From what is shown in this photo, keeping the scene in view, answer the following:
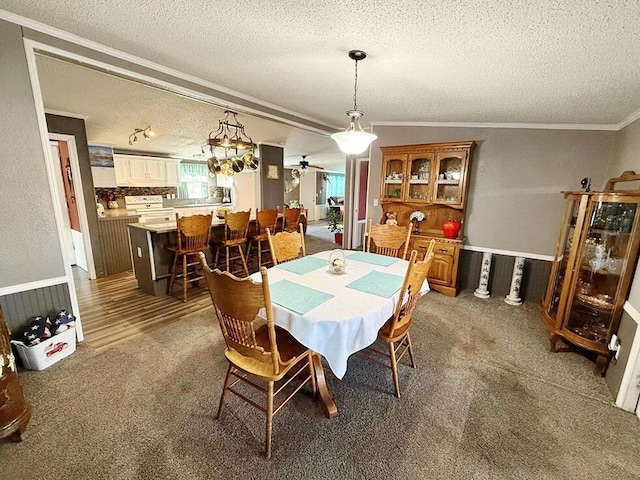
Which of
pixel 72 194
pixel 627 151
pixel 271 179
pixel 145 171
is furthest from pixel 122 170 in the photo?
pixel 627 151

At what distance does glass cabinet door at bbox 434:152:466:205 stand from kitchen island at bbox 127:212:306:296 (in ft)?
11.1

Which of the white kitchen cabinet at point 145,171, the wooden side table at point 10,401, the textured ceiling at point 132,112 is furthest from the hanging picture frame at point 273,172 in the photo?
the wooden side table at point 10,401

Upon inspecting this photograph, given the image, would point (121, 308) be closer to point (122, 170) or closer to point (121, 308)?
point (121, 308)

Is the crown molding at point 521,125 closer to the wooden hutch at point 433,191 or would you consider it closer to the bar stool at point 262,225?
the wooden hutch at point 433,191

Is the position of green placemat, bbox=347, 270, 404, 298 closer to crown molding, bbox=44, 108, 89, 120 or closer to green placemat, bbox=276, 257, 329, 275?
green placemat, bbox=276, 257, 329, 275

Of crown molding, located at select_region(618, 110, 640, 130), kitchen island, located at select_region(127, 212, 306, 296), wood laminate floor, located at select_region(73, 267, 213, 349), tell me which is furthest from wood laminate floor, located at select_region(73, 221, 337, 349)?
crown molding, located at select_region(618, 110, 640, 130)

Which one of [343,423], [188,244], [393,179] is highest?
[393,179]

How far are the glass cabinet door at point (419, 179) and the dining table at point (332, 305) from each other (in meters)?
1.82

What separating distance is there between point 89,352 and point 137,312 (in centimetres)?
76

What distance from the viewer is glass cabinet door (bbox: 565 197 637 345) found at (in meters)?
2.13

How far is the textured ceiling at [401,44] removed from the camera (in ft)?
4.57

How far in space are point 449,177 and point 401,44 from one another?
7.22ft

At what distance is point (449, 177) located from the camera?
141 inches

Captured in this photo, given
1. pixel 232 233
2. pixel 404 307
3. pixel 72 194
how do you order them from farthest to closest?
pixel 72 194, pixel 232 233, pixel 404 307
